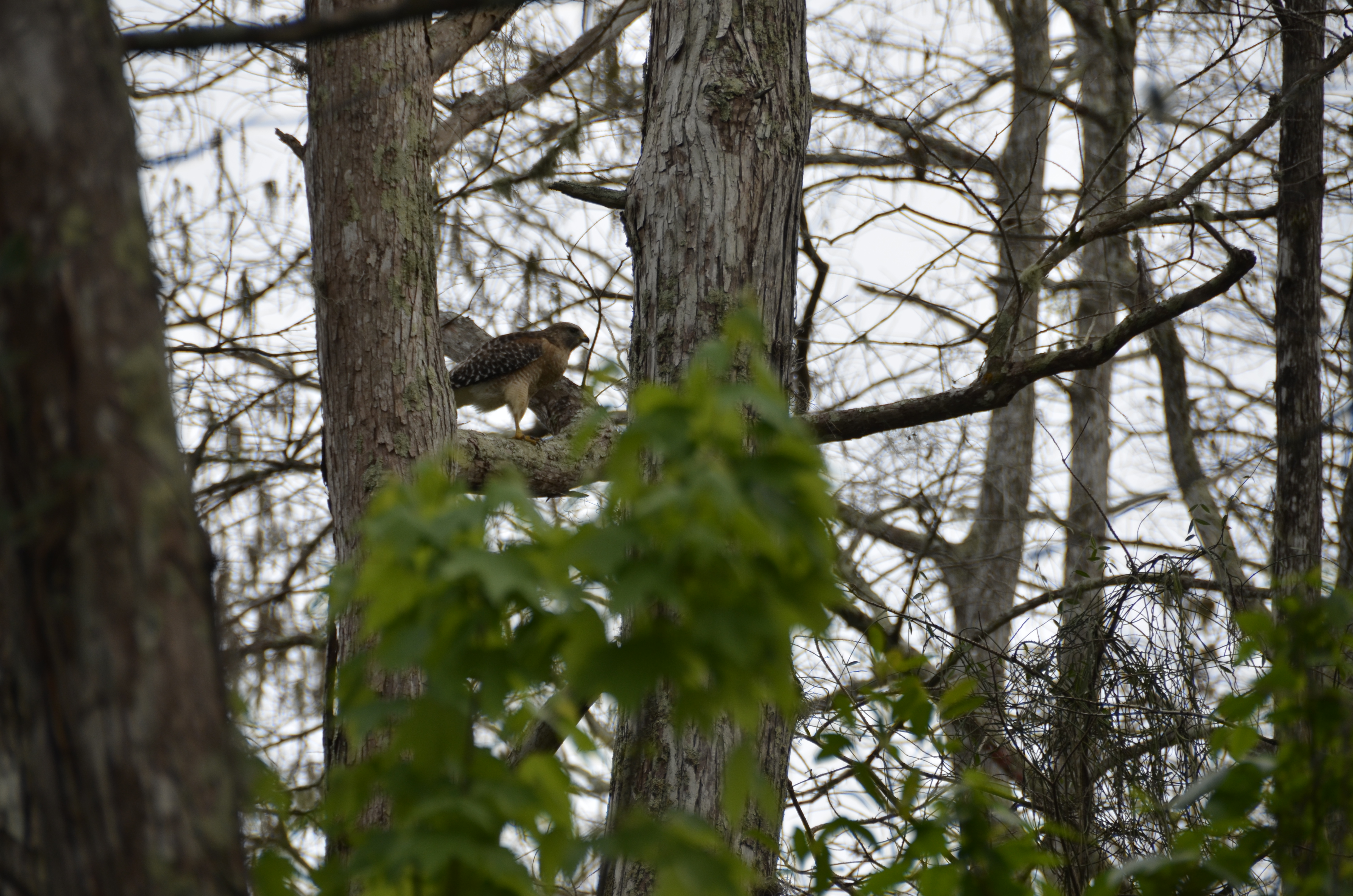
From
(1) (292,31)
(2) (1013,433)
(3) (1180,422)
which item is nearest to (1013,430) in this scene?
(2) (1013,433)

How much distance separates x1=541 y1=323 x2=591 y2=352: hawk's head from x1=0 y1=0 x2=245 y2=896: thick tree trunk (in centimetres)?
561

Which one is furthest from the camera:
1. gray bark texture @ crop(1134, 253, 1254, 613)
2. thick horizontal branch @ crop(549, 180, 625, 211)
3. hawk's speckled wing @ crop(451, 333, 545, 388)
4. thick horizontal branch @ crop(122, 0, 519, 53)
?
hawk's speckled wing @ crop(451, 333, 545, 388)

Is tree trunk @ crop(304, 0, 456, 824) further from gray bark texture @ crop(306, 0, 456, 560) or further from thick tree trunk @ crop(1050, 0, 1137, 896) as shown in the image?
thick tree trunk @ crop(1050, 0, 1137, 896)

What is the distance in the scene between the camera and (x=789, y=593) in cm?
108

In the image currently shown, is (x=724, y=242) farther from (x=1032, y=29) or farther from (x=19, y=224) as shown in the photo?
(x=1032, y=29)

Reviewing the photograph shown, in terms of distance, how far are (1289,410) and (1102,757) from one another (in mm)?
1763

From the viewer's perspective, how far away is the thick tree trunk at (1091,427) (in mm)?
2844

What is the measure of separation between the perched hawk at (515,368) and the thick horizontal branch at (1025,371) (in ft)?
9.87

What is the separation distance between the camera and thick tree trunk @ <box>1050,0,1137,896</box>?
284 cm

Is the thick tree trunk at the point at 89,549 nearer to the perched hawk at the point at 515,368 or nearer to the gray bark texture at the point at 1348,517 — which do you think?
the gray bark texture at the point at 1348,517

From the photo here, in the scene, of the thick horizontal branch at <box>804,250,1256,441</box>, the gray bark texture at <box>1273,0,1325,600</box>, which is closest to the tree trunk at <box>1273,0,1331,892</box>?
the gray bark texture at <box>1273,0,1325,600</box>

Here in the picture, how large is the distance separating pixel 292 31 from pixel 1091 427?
743cm

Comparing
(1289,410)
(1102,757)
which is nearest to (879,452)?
(1289,410)

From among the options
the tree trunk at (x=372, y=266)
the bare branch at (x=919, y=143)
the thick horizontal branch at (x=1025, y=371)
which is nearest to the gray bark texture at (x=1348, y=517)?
the thick horizontal branch at (x=1025, y=371)
